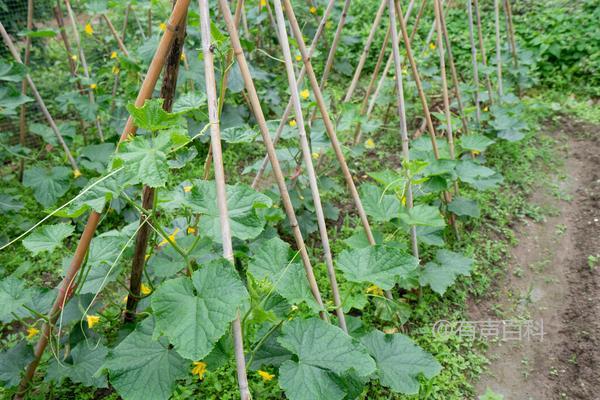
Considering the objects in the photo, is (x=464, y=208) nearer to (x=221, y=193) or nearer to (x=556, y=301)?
(x=556, y=301)

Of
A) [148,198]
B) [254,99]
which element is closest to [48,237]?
[148,198]

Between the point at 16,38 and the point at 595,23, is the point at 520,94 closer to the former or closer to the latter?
the point at 595,23

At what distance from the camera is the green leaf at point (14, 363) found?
1674 millimetres

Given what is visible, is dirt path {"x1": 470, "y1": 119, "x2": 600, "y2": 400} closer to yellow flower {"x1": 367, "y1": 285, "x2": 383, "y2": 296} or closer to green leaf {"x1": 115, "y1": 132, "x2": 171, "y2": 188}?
yellow flower {"x1": 367, "y1": 285, "x2": 383, "y2": 296}

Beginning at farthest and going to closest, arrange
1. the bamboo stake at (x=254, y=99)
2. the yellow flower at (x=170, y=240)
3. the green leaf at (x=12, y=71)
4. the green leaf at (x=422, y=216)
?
1. the green leaf at (x=12, y=71)
2. the green leaf at (x=422, y=216)
3. the yellow flower at (x=170, y=240)
4. the bamboo stake at (x=254, y=99)

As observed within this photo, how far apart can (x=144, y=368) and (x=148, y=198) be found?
1.80 ft

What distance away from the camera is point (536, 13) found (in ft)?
16.3

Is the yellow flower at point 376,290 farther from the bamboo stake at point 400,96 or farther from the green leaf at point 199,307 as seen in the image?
the green leaf at point 199,307

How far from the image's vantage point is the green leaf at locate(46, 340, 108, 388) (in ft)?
5.48

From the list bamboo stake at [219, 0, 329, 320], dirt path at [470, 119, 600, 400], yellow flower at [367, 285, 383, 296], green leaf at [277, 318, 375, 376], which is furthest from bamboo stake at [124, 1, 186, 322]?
dirt path at [470, 119, 600, 400]

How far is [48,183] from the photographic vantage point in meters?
2.76

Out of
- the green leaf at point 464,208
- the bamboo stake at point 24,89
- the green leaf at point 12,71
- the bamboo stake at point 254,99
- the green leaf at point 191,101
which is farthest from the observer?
the bamboo stake at point 24,89

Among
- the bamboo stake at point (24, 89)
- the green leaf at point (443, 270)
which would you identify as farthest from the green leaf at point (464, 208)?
the bamboo stake at point (24, 89)

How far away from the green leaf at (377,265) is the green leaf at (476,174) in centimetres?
109
